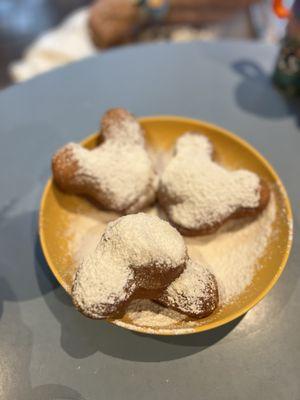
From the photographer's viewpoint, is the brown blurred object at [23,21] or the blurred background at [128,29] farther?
the brown blurred object at [23,21]

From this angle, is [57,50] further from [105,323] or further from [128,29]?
[105,323]

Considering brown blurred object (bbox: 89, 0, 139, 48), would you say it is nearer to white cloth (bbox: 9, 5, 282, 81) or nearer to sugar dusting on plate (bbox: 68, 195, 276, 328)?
white cloth (bbox: 9, 5, 282, 81)

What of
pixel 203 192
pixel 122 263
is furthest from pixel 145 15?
pixel 122 263

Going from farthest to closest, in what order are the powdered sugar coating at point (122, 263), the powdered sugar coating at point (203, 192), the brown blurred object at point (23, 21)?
the brown blurred object at point (23, 21) < the powdered sugar coating at point (203, 192) < the powdered sugar coating at point (122, 263)

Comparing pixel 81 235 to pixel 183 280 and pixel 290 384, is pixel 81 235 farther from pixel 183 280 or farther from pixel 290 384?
pixel 290 384

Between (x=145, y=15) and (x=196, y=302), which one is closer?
A: (x=196, y=302)

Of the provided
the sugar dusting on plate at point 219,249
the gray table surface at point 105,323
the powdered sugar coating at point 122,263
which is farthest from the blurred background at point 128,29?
the powdered sugar coating at point 122,263

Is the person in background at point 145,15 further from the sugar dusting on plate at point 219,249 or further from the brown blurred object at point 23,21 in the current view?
the sugar dusting on plate at point 219,249
